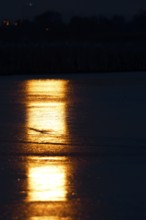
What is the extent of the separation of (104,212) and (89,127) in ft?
22.4

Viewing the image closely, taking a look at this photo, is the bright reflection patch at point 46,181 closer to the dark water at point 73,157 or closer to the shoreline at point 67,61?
the dark water at point 73,157

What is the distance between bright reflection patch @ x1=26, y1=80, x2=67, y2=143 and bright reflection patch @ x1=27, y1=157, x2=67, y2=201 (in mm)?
2443

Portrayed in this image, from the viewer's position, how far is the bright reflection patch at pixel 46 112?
13578mm

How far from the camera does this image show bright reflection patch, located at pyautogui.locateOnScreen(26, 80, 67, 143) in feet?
44.5

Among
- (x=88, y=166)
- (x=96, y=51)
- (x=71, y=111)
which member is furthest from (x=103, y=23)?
(x=88, y=166)

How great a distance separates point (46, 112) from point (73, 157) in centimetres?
643

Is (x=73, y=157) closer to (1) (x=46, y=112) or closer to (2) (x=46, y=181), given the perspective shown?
(2) (x=46, y=181)

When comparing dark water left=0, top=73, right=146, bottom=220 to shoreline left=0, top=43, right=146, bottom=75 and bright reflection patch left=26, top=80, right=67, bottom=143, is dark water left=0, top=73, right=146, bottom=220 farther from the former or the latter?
shoreline left=0, top=43, right=146, bottom=75

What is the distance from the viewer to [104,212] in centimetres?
779

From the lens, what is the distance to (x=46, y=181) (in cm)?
927

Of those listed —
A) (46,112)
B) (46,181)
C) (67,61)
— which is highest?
(46,181)

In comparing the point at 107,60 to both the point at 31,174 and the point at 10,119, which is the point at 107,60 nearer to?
the point at 10,119

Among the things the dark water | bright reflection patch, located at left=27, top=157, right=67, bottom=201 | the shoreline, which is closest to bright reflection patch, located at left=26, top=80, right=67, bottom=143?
the dark water

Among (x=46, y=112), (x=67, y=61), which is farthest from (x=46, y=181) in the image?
(x=67, y=61)
